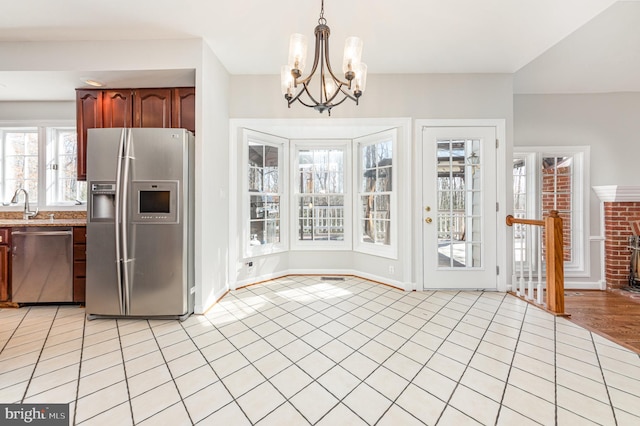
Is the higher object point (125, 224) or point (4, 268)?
point (125, 224)

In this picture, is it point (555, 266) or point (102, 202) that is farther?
point (555, 266)

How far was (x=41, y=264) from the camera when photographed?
2709mm

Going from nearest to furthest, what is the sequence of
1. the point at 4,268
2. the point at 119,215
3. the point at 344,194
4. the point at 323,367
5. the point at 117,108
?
the point at 323,367 → the point at 119,215 → the point at 4,268 → the point at 117,108 → the point at 344,194

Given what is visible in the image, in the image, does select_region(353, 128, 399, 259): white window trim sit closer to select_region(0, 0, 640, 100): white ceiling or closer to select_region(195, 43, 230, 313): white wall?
select_region(0, 0, 640, 100): white ceiling

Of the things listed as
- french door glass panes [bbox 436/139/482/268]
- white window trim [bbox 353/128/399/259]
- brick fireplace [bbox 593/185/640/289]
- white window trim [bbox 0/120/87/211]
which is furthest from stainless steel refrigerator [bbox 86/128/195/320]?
brick fireplace [bbox 593/185/640/289]

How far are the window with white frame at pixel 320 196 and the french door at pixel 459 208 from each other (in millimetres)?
1168

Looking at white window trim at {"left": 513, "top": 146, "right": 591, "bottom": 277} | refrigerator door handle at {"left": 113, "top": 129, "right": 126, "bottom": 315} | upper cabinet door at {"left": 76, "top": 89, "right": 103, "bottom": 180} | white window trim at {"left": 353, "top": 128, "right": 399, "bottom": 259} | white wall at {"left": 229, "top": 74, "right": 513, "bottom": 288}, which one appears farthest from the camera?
white window trim at {"left": 513, "top": 146, "right": 591, "bottom": 277}

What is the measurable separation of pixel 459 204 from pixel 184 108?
3.36 metres

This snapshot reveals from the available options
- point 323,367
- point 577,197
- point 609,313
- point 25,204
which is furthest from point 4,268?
point 577,197

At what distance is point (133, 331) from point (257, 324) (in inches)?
40.9

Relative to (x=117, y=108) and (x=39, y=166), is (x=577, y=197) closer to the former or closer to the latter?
(x=117, y=108)

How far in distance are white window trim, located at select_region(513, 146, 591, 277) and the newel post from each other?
1.47 m

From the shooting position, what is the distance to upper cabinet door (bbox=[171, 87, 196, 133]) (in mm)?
Result: 2730

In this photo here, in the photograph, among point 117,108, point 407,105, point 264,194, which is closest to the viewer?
point 117,108
